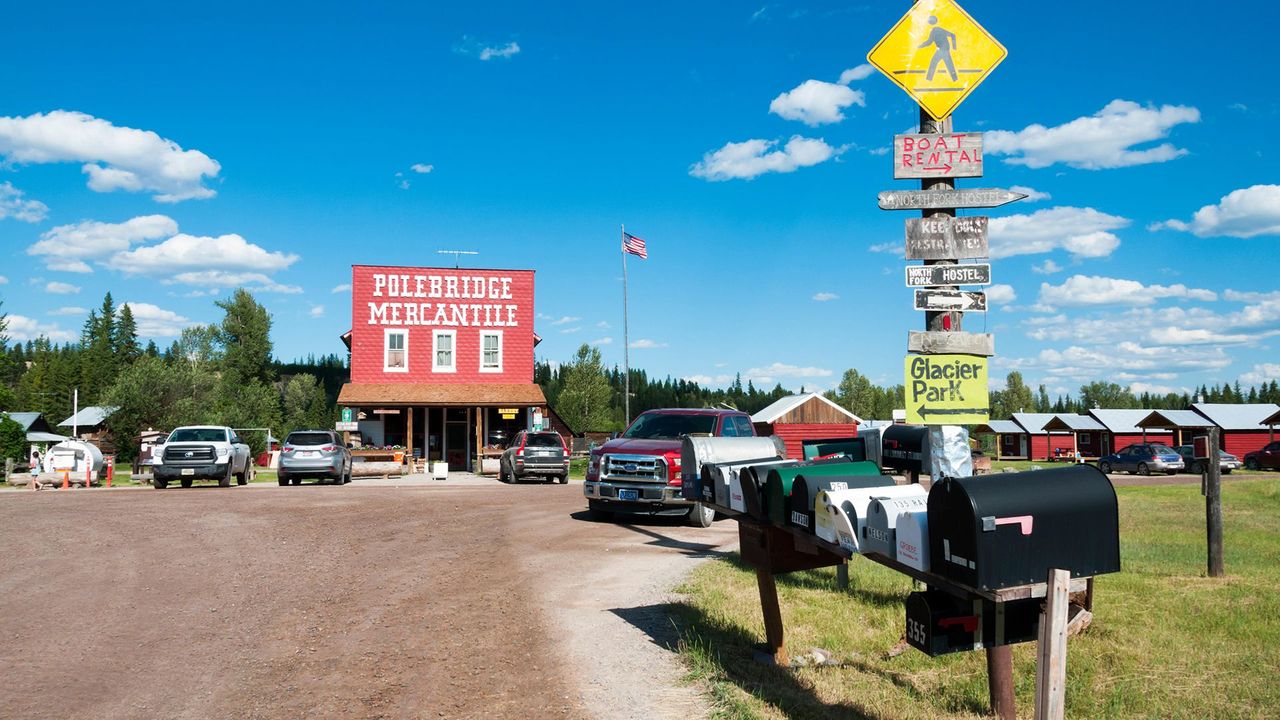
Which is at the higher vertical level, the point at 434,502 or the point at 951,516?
the point at 951,516

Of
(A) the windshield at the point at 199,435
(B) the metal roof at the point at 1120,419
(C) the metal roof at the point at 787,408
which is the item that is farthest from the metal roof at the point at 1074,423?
(A) the windshield at the point at 199,435

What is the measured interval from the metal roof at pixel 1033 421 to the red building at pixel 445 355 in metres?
51.7

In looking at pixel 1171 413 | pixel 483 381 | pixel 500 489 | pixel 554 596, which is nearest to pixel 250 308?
pixel 483 381

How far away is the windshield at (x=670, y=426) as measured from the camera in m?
15.7

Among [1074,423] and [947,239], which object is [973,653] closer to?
[947,239]

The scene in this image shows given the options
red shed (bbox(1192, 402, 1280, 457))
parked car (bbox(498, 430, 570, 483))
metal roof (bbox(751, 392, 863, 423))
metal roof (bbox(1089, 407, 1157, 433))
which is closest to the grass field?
parked car (bbox(498, 430, 570, 483))

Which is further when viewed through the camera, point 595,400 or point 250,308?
point 250,308

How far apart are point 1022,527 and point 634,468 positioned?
11.1 metres

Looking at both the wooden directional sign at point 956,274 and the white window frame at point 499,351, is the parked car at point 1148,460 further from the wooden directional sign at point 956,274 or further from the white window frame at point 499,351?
the wooden directional sign at point 956,274

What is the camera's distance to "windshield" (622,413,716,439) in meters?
15.7

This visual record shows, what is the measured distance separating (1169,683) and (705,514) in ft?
32.0

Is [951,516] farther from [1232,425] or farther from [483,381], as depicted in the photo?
[1232,425]

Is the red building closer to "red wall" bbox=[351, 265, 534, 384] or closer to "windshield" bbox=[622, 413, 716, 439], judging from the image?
"red wall" bbox=[351, 265, 534, 384]

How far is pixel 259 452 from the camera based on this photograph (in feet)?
192
